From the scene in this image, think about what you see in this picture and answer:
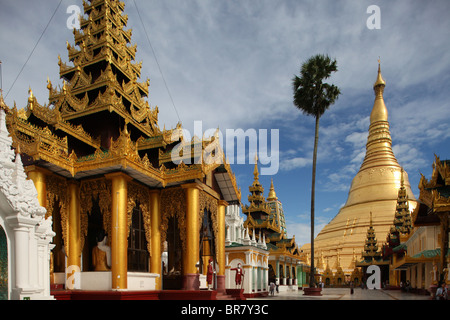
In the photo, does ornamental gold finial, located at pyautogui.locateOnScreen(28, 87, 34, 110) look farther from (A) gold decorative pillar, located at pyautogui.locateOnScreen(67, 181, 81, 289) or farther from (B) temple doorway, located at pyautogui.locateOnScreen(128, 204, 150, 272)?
(B) temple doorway, located at pyautogui.locateOnScreen(128, 204, 150, 272)

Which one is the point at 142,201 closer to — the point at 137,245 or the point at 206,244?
the point at 137,245

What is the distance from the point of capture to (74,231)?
1534cm

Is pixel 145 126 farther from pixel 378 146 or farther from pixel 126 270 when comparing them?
pixel 378 146

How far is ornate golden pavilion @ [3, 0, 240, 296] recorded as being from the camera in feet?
48.0

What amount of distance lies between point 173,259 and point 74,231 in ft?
22.5

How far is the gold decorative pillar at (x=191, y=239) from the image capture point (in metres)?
16.1

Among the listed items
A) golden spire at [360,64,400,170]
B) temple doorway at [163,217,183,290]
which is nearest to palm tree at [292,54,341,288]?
temple doorway at [163,217,183,290]

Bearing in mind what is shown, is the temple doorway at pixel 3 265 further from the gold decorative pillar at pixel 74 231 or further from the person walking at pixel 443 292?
the person walking at pixel 443 292

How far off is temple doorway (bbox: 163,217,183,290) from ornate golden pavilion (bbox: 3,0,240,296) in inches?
2.1

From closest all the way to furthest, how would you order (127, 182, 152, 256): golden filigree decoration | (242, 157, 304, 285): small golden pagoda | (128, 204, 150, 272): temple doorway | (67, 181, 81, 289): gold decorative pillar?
(67, 181, 81, 289): gold decorative pillar, (127, 182, 152, 256): golden filigree decoration, (128, 204, 150, 272): temple doorway, (242, 157, 304, 285): small golden pagoda

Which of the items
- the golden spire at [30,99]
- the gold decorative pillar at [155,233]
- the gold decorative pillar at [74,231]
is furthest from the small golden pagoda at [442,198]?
the golden spire at [30,99]

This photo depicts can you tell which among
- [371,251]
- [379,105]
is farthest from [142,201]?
[379,105]
